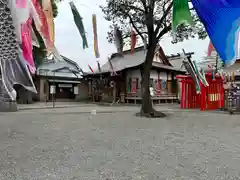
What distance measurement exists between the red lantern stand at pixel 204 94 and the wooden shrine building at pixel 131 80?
391 cm

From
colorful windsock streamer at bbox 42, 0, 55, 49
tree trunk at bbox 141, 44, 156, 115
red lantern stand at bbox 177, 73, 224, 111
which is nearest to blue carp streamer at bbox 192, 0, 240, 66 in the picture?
colorful windsock streamer at bbox 42, 0, 55, 49

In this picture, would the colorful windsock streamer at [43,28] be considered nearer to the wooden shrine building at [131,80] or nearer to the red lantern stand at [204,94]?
the red lantern stand at [204,94]

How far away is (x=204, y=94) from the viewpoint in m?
14.0

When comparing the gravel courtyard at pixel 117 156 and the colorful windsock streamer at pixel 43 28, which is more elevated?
the colorful windsock streamer at pixel 43 28

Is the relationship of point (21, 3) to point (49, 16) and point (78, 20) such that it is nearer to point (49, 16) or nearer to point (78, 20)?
point (49, 16)

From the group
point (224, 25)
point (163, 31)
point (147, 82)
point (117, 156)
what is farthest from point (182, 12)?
point (147, 82)

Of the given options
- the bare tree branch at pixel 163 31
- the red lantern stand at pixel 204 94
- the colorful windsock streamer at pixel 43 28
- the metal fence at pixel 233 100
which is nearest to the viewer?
the colorful windsock streamer at pixel 43 28

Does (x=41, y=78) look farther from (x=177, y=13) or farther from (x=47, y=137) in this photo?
(x=177, y=13)

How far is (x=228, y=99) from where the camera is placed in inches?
498

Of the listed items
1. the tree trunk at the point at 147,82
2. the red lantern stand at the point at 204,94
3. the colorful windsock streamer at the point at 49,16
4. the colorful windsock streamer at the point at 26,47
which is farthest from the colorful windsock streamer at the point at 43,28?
the red lantern stand at the point at 204,94

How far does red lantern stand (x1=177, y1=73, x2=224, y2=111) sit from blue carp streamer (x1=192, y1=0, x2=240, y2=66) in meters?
11.5

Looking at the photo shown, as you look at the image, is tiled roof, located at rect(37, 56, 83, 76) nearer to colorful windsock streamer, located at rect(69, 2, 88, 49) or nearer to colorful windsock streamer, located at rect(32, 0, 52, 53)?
colorful windsock streamer, located at rect(69, 2, 88, 49)

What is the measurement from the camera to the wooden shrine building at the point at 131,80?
18688mm

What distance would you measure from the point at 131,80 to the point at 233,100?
28.1 feet
